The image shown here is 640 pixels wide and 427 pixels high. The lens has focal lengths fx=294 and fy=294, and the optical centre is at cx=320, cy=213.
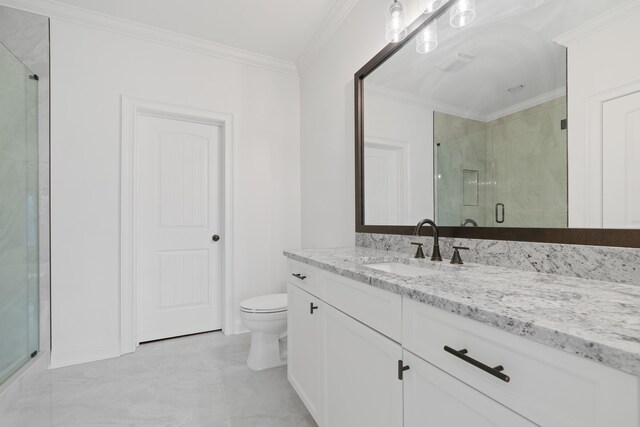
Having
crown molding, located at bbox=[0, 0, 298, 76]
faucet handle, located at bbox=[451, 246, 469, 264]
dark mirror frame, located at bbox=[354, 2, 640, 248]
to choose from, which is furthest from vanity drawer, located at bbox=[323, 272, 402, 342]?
crown molding, located at bbox=[0, 0, 298, 76]

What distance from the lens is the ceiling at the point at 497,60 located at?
38.3 inches

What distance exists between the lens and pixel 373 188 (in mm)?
1911

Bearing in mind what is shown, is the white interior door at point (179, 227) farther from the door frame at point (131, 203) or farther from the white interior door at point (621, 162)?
the white interior door at point (621, 162)

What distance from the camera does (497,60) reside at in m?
1.20

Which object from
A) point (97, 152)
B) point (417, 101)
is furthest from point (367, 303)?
point (97, 152)

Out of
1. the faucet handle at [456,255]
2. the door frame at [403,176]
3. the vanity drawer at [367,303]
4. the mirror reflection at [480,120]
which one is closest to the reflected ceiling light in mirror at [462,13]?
the mirror reflection at [480,120]

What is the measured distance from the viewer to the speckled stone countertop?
45 cm

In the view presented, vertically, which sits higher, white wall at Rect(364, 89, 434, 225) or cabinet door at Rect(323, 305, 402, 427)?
white wall at Rect(364, 89, 434, 225)

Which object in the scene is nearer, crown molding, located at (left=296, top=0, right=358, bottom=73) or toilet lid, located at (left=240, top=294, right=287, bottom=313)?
toilet lid, located at (left=240, top=294, right=287, bottom=313)

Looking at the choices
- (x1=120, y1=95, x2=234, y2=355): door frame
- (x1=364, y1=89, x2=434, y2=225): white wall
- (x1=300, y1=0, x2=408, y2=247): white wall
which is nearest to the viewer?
(x1=364, y1=89, x2=434, y2=225): white wall

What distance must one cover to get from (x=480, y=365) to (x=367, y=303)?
0.45 meters

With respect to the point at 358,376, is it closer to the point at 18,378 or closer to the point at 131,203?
the point at 18,378

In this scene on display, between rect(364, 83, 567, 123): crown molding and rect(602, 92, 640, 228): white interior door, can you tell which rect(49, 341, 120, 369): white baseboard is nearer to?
rect(364, 83, 567, 123): crown molding

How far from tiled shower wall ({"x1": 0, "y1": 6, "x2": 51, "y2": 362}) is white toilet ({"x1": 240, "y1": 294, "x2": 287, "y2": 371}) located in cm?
140
